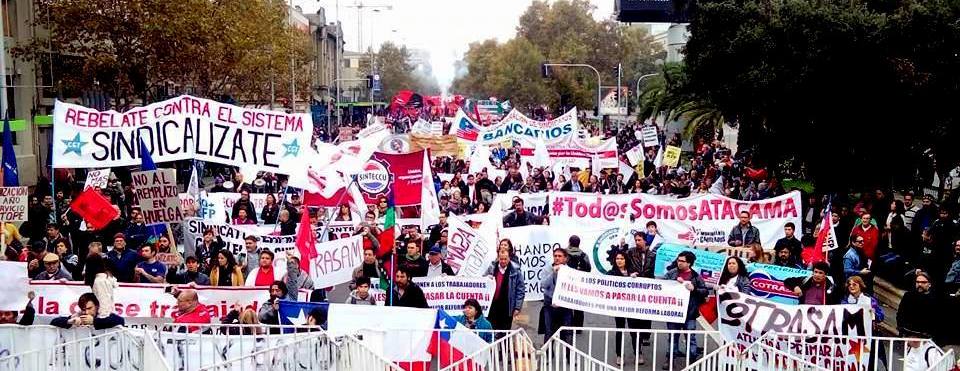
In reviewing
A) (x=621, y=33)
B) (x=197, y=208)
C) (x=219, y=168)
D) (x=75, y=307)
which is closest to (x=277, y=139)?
(x=197, y=208)

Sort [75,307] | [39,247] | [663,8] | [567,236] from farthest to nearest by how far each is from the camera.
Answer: [663,8], [567,236], [39,247], [75,307]

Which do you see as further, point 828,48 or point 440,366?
point 828,48

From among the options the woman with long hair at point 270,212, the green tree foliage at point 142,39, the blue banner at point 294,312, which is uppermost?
the green tree foliage at point 142,39

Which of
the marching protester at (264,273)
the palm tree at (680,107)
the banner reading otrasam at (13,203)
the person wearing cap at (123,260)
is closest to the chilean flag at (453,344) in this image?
the marching protester at (264,273)

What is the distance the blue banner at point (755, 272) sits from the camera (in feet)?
32.9

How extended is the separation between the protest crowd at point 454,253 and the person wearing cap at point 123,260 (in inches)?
0.7

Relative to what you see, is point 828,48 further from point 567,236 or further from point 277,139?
point 277,139

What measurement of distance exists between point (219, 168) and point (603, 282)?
79.6ft

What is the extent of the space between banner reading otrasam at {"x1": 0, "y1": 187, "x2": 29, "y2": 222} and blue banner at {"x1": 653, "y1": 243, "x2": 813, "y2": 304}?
25.4ft

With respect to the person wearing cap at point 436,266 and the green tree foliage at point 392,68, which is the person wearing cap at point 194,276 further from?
the green tree foliage at point 392,68

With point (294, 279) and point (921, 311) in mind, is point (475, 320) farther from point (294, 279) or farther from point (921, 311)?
point (921, 311)

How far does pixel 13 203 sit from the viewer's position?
13.6 m

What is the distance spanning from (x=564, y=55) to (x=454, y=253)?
78778 millimetres

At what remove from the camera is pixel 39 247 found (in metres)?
11.8
